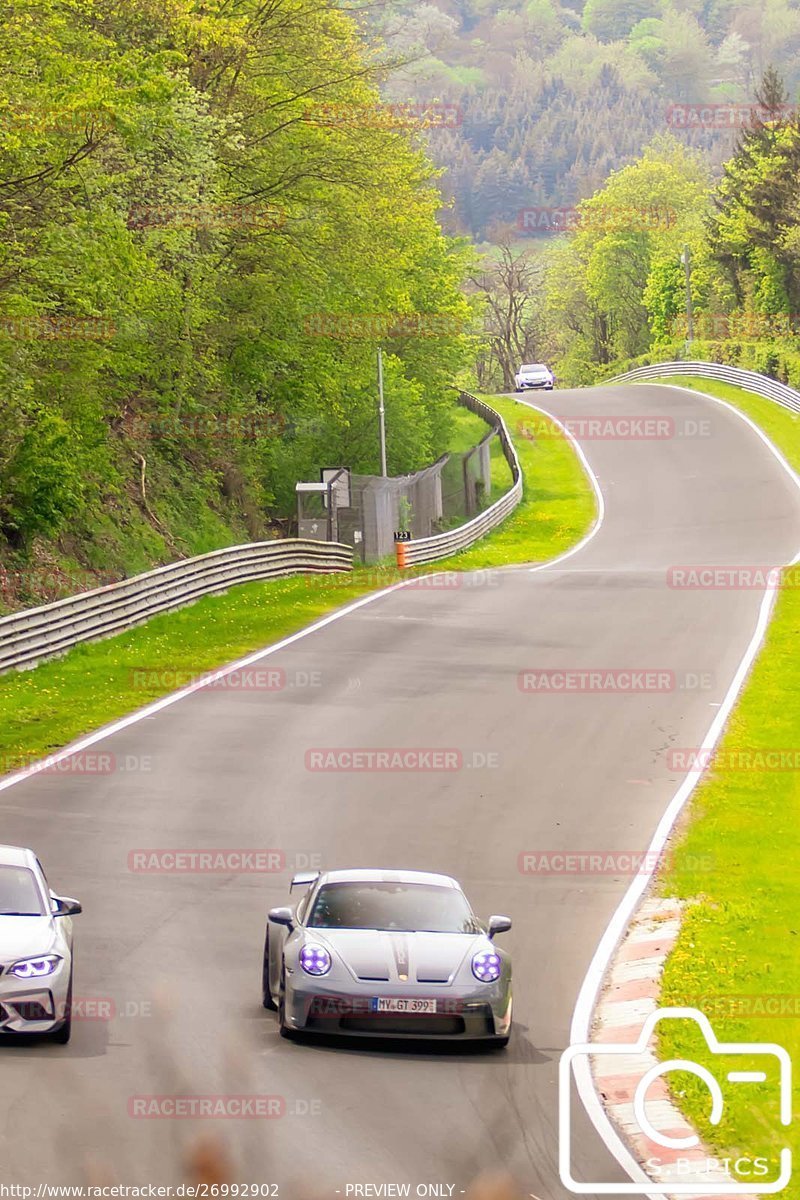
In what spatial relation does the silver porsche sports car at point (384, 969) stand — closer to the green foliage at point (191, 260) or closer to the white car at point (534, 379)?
the green foliage at point (191, 260)

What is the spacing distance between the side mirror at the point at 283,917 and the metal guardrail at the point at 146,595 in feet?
56.6

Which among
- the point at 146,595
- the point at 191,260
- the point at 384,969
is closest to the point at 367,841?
the point at 384,969

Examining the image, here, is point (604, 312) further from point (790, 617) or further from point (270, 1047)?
point (270, 1047)

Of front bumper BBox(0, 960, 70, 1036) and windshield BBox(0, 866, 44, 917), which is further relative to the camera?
windshield BBox(0, 866, 44, 917)

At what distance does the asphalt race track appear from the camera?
9898 millimetres

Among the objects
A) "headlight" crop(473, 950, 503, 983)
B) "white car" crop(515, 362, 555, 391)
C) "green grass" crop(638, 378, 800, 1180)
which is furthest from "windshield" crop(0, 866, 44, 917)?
"white car" crop(515, 362, 555, 391)

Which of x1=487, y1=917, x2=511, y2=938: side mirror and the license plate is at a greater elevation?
x1=487, y1=917, x2=511, y2=938: side mirror

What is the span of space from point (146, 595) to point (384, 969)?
2417cm

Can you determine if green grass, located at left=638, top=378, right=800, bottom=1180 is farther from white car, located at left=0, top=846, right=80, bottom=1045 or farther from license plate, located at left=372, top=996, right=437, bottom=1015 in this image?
white car, located at left=0, top=846, right=80, bottom=1045

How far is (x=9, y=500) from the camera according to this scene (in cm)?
3528

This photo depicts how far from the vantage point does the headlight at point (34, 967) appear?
37.6ft

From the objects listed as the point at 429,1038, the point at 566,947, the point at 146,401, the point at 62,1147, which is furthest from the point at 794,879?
the point at 146,401

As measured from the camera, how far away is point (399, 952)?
12406mm

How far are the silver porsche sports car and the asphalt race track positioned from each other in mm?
239
